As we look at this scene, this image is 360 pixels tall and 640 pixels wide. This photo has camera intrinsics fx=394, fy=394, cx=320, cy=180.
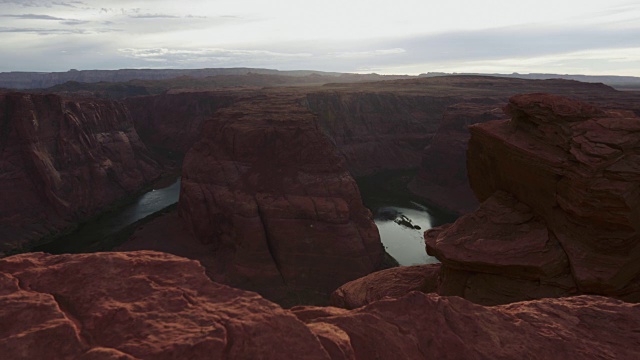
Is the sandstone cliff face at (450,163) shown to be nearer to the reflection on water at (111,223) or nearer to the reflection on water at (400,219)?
the reflection on water at (400,219)

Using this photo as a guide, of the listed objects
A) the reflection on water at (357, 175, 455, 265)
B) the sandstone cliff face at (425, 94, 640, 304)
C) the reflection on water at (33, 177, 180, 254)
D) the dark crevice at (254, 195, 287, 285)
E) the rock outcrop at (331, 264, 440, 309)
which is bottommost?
the reflection on water at (33, 177, 180, 254)

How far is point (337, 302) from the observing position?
20422 mm

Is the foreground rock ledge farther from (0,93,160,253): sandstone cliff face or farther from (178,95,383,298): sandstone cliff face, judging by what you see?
(0,93,160,253): sandstone cliff face

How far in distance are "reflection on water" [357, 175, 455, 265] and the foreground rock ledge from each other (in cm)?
3282

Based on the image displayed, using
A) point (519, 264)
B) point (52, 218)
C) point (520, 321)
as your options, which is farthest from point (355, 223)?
point (52, 218)

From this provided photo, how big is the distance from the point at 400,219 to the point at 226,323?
162ft

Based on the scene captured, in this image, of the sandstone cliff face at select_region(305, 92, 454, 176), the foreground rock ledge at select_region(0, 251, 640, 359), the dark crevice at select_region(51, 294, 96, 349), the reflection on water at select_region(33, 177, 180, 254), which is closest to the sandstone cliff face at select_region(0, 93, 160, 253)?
the reflection on water at select_region(33, 177, 180, 254)

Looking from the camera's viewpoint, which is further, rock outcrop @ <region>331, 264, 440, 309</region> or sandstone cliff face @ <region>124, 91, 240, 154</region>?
sandstone cliff face @ <region>124, 91, 240, 154</region>

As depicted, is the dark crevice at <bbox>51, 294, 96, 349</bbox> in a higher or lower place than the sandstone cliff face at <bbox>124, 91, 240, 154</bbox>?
higher

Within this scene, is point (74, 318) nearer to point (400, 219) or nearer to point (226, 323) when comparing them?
point (226, 323)

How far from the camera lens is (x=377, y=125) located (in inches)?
3465

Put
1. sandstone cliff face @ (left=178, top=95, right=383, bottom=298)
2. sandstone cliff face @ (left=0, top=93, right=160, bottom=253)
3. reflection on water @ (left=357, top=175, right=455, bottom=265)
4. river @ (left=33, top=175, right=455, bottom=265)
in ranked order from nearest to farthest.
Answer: sandstone cliff face @ (left=178, top=95, right=383, bottom=298) → reflection on water @ (left=357, top=175, right=455, bottom=265) → river @ (left=33, top=175, right=455, bottom=265) → sandstone cliff face @ (left=0, top=93, right=160, bottom=253)

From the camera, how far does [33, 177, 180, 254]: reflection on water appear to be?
146ft

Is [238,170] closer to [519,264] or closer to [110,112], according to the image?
[519,264]
